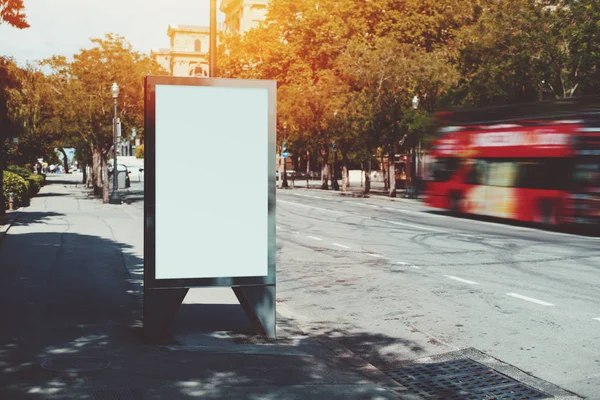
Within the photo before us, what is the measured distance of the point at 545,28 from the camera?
100 feet

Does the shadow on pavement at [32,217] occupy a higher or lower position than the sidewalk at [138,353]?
lower

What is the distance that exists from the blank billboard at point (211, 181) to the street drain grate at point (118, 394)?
5.68 feet

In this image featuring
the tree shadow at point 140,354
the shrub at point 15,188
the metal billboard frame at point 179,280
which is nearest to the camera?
the tree shadow at point 140,354

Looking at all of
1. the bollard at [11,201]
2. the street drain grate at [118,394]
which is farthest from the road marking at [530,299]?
the bollard at [11,201]

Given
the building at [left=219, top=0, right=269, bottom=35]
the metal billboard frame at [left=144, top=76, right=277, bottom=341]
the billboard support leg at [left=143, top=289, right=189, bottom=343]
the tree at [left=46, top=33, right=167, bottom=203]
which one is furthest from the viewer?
the building at [left=219, top=0, right=269, bottom=35]

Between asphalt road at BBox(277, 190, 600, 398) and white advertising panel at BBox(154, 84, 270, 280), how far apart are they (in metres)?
1.85

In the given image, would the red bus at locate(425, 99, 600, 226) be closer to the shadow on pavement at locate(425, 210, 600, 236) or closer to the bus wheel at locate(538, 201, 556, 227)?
the bus wheel at locate(538, 201, 556, 227)

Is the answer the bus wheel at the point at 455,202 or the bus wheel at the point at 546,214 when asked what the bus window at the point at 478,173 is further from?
the bus wheel at the point at 546,214

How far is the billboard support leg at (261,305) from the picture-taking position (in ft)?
25.5

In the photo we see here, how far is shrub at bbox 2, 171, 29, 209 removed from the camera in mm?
28141

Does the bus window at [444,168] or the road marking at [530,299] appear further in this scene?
the bus window at [444,168]

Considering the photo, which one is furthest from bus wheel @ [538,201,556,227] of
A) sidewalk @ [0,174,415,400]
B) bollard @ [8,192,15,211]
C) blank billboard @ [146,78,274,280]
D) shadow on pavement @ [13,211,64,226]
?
bollard @ [8,192,15,211]

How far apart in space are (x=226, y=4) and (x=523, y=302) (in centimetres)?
11004

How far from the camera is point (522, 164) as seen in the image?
74.5ft
